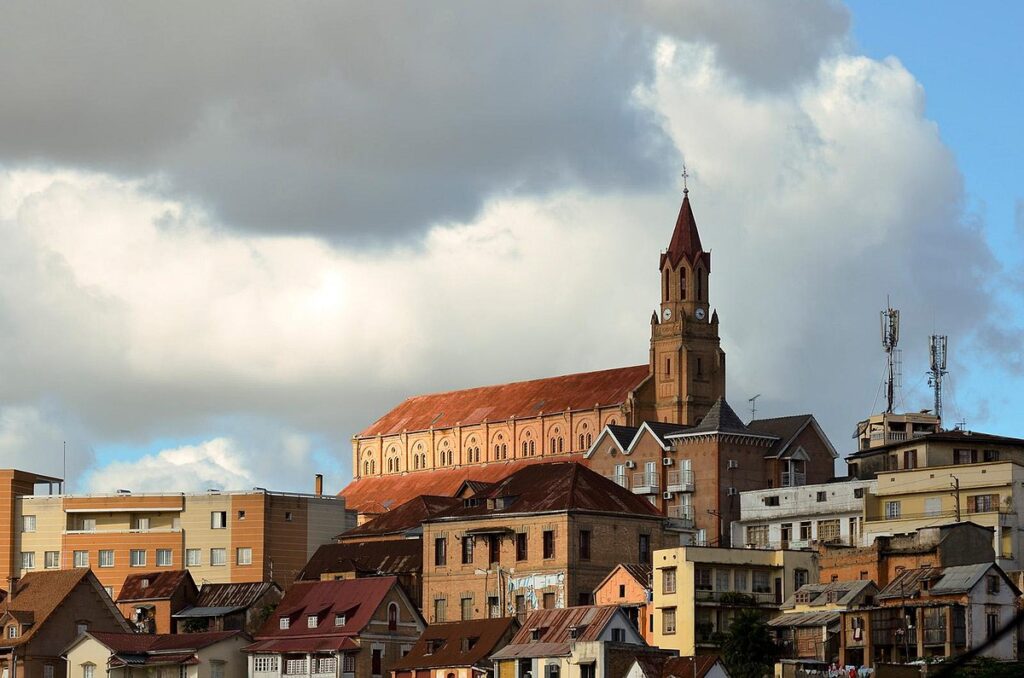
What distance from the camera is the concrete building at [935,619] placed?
359 ft

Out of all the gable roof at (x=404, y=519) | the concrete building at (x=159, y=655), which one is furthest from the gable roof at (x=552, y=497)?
the concrete building at (x=159, y=655)

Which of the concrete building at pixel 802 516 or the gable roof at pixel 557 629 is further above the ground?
the concrete building at pixel 802 516

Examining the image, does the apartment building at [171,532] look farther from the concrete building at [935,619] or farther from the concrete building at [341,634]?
the concrete building at [935,619]

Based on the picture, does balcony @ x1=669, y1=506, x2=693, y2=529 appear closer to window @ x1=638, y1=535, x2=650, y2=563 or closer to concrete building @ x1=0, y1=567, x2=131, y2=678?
window @ x1=638, y1=535, x2=650, y2=563

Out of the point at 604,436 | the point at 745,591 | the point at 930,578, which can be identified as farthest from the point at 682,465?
the point at 930,578

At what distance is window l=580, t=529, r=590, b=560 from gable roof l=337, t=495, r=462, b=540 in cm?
1561

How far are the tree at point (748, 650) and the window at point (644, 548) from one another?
1760 cm

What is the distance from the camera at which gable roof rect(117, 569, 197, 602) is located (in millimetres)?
141625

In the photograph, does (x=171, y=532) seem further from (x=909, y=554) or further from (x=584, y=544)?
(x=909, y=554)

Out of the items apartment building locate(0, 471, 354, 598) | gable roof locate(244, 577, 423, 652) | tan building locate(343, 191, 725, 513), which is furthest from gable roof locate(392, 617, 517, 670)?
tan building locate(343, 191, 725, 513)

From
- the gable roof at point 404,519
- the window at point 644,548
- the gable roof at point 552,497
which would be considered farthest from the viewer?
the gable roof at point 404,519

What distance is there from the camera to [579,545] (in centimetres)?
12719

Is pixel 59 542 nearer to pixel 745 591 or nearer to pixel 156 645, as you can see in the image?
pixel 156 645

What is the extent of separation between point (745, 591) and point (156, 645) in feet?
111
